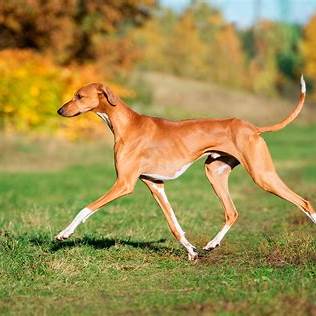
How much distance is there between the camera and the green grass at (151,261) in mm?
6727

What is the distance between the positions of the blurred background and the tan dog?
54.0 ft

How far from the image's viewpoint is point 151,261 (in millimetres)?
8664

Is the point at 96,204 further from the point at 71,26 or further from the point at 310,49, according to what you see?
the point at 310,49

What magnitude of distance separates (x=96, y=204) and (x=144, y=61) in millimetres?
65628

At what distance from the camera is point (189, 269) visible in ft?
27.3

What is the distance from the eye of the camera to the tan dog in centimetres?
887

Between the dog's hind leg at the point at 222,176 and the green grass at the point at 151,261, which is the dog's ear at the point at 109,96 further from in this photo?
the green grass at the point at 151,261

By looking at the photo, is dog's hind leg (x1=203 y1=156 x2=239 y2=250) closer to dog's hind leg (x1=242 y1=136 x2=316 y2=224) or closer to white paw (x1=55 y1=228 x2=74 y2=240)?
dog's hind leg (x1=242 y1=136 x2=316 y2=224)

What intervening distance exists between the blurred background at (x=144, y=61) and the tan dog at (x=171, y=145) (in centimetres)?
1645

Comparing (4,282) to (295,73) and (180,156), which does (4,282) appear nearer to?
(180,156)

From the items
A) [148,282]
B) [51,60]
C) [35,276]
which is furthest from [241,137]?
[51,60]

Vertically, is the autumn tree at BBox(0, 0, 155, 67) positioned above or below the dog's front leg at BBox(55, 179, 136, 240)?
below

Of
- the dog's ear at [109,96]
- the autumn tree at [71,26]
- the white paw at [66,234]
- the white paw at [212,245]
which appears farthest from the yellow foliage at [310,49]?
the white paw at [66,234]

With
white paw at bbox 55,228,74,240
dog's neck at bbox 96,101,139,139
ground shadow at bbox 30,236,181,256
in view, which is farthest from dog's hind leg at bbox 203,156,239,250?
white paw at bbox 55,228,74,240
